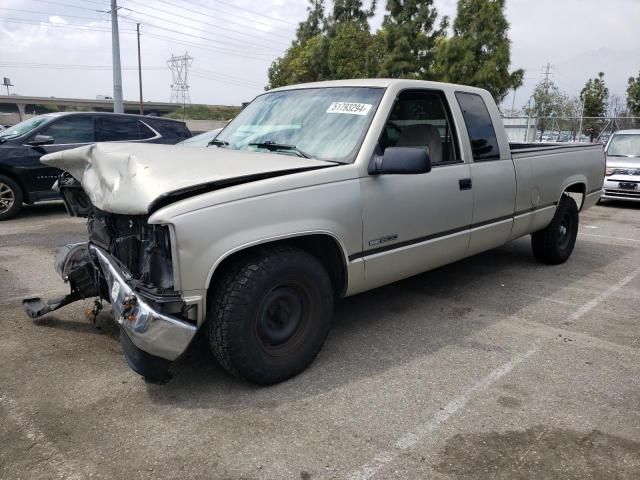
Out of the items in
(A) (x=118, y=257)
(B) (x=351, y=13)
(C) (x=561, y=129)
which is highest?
(B) (x=351, y=13)

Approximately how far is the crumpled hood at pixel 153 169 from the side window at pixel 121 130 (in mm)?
5839

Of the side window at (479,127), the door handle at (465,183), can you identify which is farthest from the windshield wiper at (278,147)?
the side window at (479,127)

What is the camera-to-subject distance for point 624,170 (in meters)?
11.1

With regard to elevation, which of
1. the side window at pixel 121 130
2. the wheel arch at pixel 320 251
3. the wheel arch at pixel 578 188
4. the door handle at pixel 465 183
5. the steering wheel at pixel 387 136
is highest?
the side window at pixel 121 130

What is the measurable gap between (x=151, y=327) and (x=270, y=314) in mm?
737

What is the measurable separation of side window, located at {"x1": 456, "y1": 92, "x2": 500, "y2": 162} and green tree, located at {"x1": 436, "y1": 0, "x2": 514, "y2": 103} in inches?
797

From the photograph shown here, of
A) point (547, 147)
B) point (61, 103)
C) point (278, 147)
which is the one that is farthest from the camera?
point (61, 103)

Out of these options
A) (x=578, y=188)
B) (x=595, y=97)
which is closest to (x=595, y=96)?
(x=595, y=97)

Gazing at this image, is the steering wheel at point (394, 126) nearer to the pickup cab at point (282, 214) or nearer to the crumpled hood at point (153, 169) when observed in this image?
the pickup cab at point (282, 214)

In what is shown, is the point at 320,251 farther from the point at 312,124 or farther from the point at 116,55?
the point at 116,55

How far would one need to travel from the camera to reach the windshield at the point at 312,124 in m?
3.70

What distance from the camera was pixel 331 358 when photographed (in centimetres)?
366

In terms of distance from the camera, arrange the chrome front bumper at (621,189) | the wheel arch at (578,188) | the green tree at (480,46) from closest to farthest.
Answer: the wheel arch at (578,188) < the chrome front bumper at (621,189) < the green tree at (480,46)

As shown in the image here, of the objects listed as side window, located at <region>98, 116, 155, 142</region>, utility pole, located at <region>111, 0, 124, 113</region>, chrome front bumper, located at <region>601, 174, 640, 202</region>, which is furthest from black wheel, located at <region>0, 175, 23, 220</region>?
utility pole, located at <region>111, 0, 124, 113</region>
